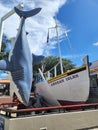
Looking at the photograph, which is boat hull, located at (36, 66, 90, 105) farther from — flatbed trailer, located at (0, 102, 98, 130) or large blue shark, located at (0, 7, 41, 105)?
large blue shark, located at (0, 7, 41, 105)

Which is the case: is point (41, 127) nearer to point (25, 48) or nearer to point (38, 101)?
point (25, 48)

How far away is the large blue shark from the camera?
7.04 meters

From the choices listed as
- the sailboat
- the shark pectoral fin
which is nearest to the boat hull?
the sailboat

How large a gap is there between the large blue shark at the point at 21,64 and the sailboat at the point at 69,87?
7.34 ft

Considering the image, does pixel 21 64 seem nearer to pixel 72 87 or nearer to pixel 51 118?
pixel 51 118

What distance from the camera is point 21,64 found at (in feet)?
24.2

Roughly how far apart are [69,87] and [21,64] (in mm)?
2981

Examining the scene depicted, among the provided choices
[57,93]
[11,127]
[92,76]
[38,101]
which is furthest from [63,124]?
[38,101]

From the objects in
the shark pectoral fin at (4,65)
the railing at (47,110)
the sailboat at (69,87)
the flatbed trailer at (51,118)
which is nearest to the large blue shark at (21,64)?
the shark pectoral fin at (4,65)

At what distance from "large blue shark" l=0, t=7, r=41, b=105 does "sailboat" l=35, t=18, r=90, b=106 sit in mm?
2238

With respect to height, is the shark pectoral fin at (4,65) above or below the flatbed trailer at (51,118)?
above

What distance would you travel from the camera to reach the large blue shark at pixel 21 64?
704cm

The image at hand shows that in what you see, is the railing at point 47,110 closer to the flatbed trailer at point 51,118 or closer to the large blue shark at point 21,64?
the flatbed trailer at point 51,118

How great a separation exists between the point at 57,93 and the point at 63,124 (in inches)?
169
